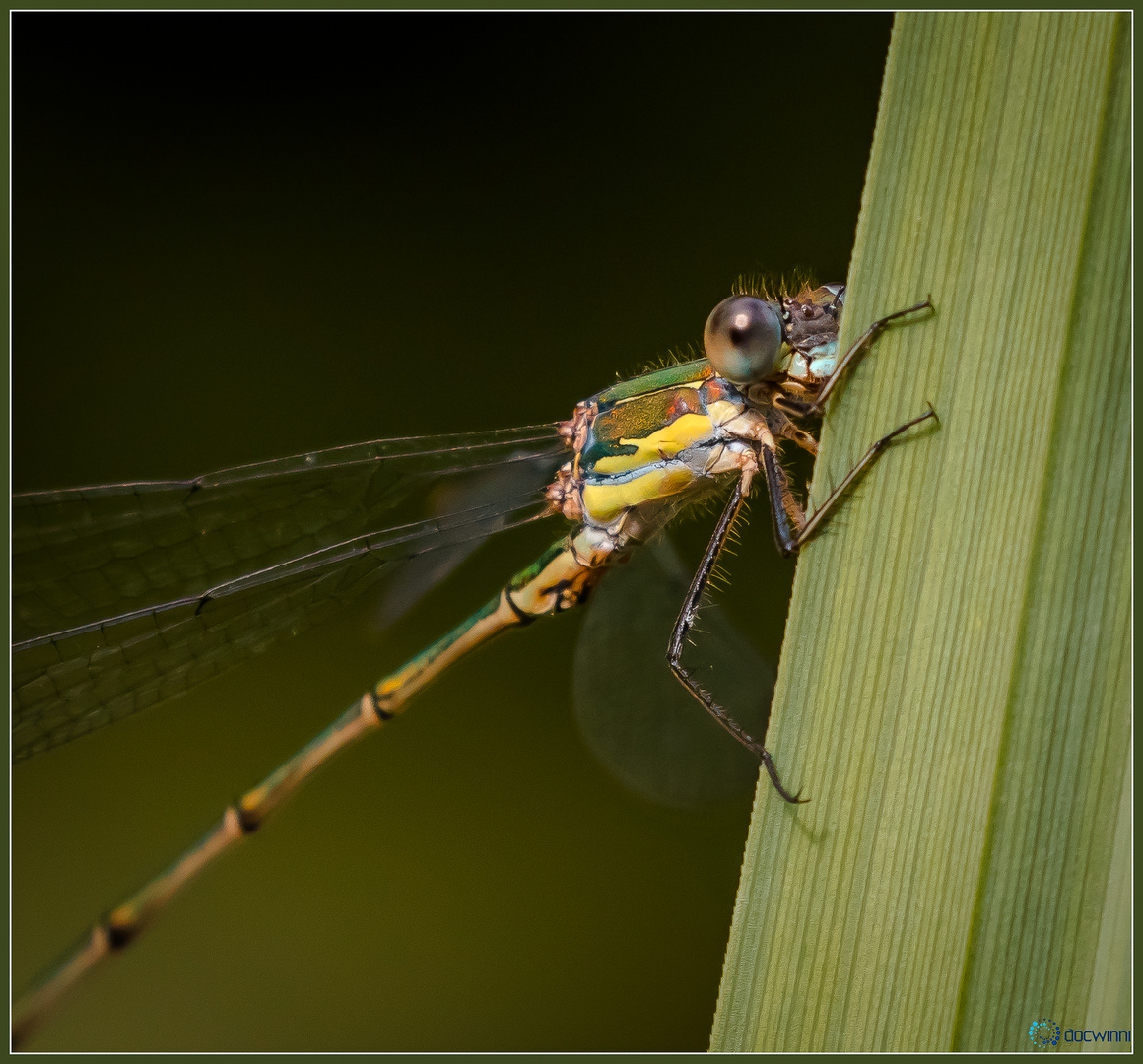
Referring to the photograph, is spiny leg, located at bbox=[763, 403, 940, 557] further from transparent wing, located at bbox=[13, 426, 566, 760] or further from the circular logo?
transparent wing, located at bbox=[13, 426, 566, 760]

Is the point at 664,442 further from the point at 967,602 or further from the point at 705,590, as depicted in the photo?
the point at 967,602

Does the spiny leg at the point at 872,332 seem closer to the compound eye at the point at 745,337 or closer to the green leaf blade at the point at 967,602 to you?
the green leaf blade at the point at 967,602

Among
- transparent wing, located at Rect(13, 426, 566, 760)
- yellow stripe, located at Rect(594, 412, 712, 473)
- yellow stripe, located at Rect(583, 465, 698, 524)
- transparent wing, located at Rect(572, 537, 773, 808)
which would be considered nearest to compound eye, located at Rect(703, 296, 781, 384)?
yellow stripe, located at Rect(594, 412, 712, 473)

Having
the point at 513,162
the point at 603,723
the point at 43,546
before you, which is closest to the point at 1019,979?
the point at 603,723

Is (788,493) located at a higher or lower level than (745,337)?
lower

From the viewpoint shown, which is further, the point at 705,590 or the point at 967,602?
the point at 705,590

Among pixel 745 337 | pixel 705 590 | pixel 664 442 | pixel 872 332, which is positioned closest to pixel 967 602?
pixel 872 332

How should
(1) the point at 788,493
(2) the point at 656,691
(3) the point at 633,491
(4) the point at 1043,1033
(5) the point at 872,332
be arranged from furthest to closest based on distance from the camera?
(2) the point at 656,691 < (3) the point at 633,491 < (1) the point at 788,493 < (5) the point at 872,332 < (4) the point at 1043,1033
